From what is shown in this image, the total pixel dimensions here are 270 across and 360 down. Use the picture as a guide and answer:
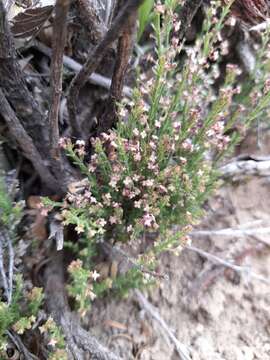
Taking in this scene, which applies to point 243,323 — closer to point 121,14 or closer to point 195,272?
point 195,272

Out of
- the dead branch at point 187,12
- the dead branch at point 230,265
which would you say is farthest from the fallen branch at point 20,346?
the dead branch at point 187,12

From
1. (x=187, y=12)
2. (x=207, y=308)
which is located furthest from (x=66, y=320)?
(x=187, y=12)

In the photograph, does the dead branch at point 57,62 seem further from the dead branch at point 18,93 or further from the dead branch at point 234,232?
the dead branch at point 234,232

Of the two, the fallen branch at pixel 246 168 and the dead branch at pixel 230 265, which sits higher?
the fallen branch at pixel 246 168

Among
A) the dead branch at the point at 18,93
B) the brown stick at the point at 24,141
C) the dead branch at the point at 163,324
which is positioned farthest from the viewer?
the dead branch at the point at 163,324

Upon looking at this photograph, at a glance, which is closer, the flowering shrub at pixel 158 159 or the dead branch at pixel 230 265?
the flowering shrub at pixel 158 159
